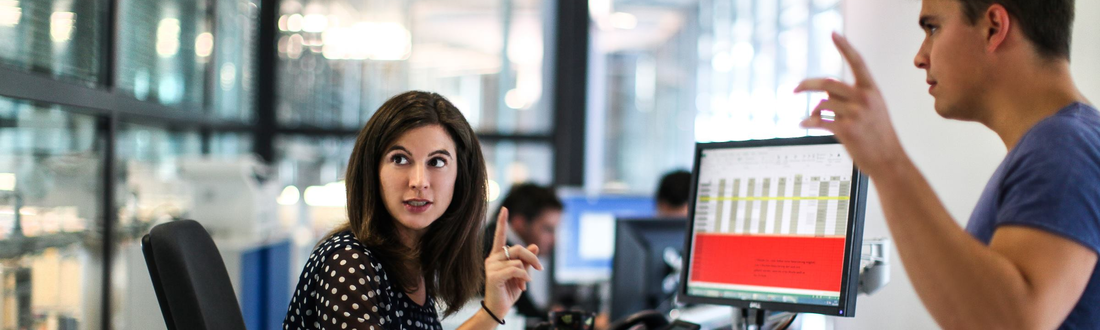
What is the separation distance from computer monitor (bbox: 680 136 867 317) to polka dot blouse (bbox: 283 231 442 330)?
2.09ft

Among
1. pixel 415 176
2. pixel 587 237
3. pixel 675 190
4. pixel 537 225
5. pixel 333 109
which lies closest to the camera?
pixel 415 176

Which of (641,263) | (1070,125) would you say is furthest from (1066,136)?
(641,263)

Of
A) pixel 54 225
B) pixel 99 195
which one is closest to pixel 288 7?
pixel 99 195

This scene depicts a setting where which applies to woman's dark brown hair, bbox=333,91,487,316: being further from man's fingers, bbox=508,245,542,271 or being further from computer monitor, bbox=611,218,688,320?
computer monitor, bbox=611,218,688,320

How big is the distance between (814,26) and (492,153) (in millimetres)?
2389

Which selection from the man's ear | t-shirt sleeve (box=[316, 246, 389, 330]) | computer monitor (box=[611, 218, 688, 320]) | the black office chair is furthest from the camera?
computer monitor (box=[611, 218, 688, 320])

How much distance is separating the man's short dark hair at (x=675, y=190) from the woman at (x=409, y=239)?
1920 mm

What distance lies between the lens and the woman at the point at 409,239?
1407 mm

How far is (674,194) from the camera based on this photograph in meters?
3.57

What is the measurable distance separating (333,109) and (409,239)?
385 cm

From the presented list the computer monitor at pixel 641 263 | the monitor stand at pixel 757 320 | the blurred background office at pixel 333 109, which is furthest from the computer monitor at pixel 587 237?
the monitor stand at pixel 757 320

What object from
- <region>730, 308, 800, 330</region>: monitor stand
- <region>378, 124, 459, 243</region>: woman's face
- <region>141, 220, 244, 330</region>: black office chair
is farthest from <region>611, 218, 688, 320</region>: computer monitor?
<region>141, 220, 244, 330</region>: black office chair

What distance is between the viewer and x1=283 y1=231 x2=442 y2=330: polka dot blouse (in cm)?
137

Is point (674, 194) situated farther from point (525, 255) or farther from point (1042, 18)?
point (1042, 18)
